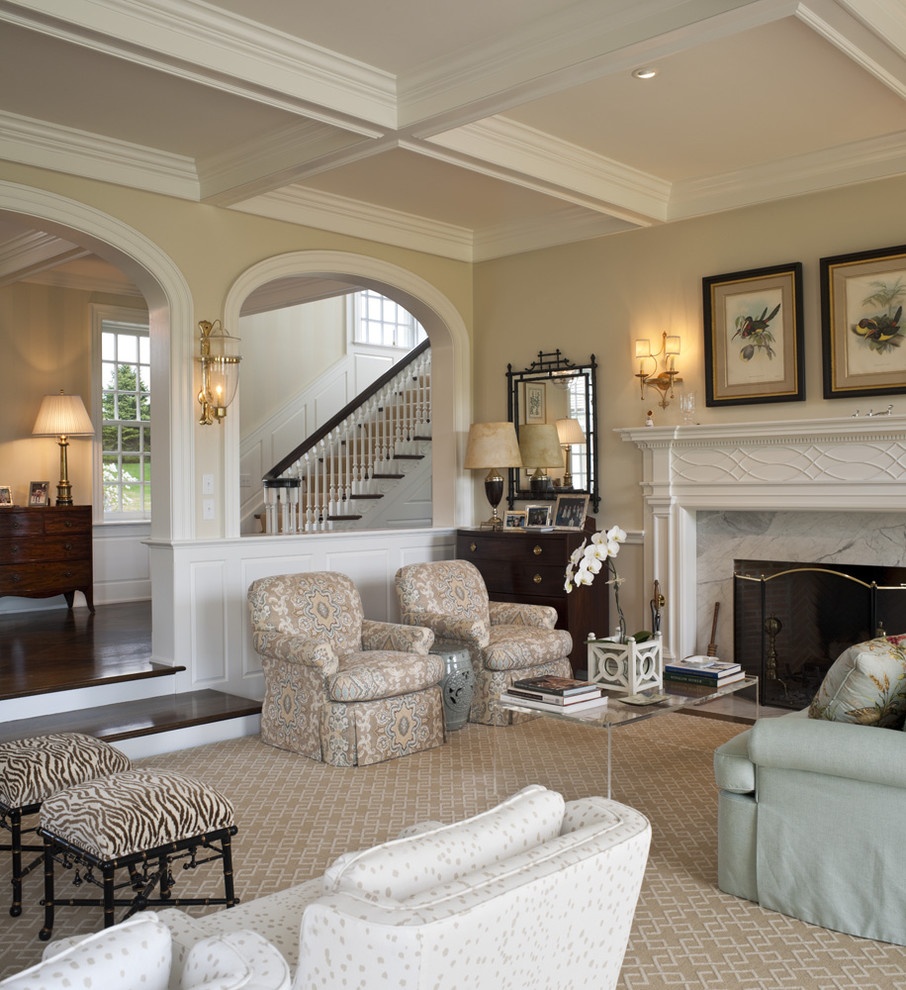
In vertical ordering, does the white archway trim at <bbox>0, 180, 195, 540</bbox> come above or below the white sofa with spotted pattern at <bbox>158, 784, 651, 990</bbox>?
above

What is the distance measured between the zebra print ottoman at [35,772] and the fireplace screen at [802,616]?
3962 millimetres

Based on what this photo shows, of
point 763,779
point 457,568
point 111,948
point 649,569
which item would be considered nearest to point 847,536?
→ point 649,569

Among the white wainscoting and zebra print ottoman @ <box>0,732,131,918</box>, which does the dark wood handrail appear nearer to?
the white wainscoting

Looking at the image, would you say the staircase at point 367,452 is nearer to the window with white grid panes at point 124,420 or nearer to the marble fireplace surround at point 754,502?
the window with white grid panes at point 124,420

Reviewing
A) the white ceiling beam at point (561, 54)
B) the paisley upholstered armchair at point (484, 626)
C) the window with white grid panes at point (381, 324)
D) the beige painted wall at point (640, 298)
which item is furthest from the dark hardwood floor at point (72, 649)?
the window with white grid panes at point (381, 324)

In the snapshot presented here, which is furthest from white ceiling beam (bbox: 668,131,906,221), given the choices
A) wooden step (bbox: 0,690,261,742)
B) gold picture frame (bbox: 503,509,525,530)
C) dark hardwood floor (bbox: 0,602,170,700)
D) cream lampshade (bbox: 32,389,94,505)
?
cream lampshade (bbox: 32,389,94,505)

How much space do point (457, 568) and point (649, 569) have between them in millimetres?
1264

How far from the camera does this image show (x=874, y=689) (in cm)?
320

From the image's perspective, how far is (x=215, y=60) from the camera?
13.5 ft

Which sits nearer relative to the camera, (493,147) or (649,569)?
(493,147)

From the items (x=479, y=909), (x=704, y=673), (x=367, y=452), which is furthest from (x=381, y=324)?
(x=479, y=909)

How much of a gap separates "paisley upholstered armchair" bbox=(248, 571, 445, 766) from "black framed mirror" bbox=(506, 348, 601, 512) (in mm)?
1827

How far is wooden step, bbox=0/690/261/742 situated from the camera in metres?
4.93

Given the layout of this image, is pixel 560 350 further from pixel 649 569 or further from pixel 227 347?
pixel 227 347
